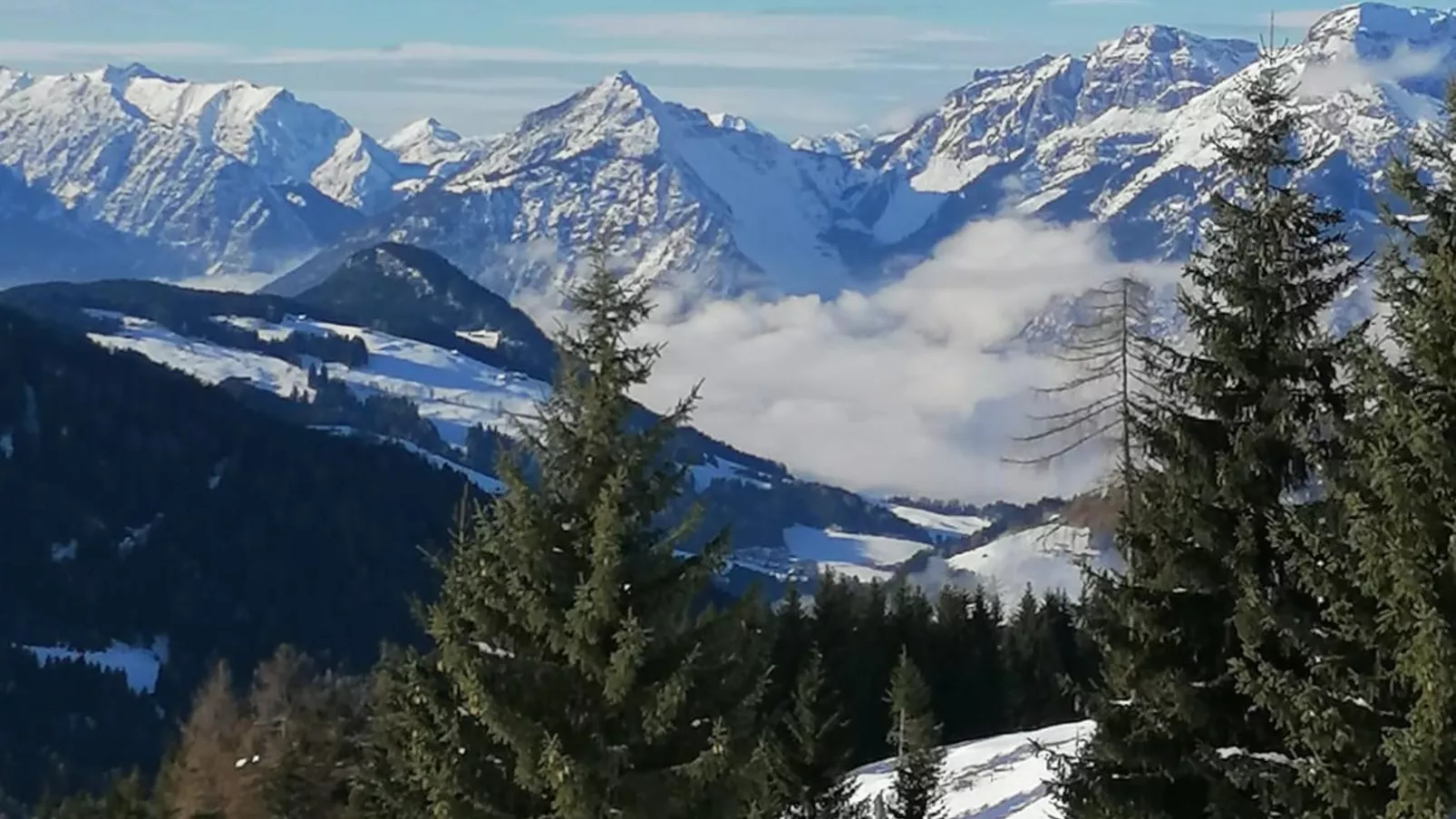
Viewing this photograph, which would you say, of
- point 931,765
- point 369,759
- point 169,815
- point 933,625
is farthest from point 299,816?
point 933,625

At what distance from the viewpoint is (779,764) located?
37.7 m

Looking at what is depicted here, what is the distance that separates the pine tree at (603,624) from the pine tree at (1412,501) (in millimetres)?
6254

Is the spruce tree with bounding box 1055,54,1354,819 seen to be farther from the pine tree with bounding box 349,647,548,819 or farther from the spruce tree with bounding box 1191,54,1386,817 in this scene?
the pine tree with bounding box 349,647,548,819

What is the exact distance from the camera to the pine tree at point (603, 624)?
52.6ft

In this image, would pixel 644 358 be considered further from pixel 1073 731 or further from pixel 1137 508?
pixel 1073 731

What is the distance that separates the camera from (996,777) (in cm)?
4747

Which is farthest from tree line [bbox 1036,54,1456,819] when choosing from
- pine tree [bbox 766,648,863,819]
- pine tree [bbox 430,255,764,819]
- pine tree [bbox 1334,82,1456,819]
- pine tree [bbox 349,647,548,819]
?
pine tree [bbox 766,648,863,819]

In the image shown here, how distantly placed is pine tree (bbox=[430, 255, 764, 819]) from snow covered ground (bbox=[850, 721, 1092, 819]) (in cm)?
2249

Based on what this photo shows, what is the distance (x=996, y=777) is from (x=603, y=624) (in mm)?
33611

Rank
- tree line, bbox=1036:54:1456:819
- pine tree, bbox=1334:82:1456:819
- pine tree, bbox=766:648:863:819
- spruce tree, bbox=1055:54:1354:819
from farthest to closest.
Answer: pine tree, bbox=766:648:863:819 → spruce tree, bbox=1055:54:1354:819 → tree line, bbox=1036:54:1456:819 → pine tree, bbox=1334:82:1456:819

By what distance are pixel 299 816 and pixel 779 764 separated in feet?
40.7

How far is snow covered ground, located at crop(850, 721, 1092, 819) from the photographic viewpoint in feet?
136

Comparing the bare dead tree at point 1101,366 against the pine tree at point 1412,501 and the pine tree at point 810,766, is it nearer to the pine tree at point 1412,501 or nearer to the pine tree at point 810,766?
the pine tree at point 1412,501

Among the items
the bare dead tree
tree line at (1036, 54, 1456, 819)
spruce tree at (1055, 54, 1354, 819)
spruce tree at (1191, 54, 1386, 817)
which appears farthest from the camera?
the bare dead tree
